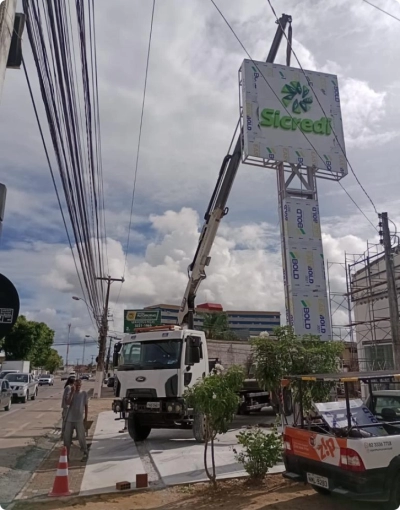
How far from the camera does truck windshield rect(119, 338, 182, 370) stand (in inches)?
477

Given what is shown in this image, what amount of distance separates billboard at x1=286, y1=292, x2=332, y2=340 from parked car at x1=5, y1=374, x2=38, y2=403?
17.5m

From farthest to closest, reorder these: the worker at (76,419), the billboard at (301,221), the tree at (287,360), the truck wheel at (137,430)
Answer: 1. the billboard at (301,221)
2. the truck wheel at (137,430)
3. the worker at (76,419)
4. the tree at (287,360)

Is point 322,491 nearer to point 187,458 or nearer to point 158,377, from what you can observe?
point 187,458

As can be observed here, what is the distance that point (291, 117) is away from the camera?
18797mm

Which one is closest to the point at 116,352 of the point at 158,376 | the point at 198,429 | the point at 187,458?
the point at 158,376

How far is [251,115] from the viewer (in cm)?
1784

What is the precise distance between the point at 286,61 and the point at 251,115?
2963 millimetres

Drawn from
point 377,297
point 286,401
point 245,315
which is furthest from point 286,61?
point 245,315

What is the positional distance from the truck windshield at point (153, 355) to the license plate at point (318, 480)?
588 cm

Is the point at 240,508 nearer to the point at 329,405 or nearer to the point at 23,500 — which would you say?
the point at 329,405

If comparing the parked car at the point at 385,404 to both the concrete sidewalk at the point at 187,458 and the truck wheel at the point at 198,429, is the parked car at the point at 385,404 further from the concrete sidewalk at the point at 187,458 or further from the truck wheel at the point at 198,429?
the truck wheel at the point at 198,429

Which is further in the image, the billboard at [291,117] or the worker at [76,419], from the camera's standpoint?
the billboard at [291,117]

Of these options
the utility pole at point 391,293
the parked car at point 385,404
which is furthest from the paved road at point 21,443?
the utility pole at point 391,293

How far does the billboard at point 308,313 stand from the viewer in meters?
16.7
